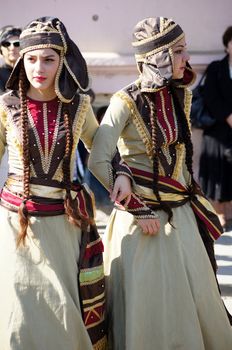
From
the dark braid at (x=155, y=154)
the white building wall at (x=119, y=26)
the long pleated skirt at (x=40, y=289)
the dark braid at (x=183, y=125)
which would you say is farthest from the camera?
the white building wall at (x=119, y=26)

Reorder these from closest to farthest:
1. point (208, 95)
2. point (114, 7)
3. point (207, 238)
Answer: point (207, 238) < point (208, 95) < point (114, 7)

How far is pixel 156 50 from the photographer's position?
421 centimetres

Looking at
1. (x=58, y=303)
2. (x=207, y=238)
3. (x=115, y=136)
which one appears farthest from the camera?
(x=207, y=238)

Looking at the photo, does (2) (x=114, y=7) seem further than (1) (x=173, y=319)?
Yes

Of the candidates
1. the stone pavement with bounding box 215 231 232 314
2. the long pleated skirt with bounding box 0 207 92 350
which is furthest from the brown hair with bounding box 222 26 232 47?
the long pleated skirt with bounding box 0 207 92 350

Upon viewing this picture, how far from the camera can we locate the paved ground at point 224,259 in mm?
5821

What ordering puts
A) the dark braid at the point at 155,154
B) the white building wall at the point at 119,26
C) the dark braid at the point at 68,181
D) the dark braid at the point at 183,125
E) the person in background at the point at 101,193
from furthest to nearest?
the white building wall at the point at 119,26 → the person in background at the point at 101,193 → the dark braid at the point at 183,125 → the dark braid at the point at 155,154 → the dark braid at the point at 68,181

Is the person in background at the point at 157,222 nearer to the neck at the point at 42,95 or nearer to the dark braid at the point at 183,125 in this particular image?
the dark braid at the point at 183,125

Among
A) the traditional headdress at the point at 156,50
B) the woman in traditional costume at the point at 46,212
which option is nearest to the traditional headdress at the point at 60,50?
the woman in traditional costume at the point at 46,212

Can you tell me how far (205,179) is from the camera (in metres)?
7.63

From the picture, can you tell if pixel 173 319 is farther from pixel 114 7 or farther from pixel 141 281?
pixel 114 7

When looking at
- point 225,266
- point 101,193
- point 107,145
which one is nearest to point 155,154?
point 107,145

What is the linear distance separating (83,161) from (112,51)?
3.68 ft

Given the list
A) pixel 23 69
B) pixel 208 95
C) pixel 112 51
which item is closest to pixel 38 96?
pixel 23 69
